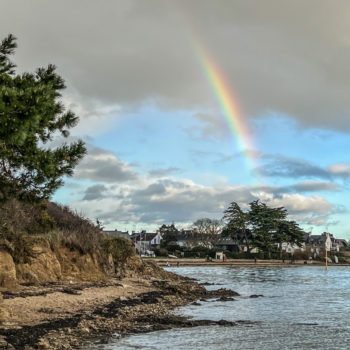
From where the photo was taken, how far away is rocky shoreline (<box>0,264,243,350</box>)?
14500mm

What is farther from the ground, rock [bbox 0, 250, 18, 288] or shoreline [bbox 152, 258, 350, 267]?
rock [bbox 0, 250, 18, 288]

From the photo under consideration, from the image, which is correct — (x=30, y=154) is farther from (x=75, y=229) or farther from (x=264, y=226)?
(x=264, y=226)

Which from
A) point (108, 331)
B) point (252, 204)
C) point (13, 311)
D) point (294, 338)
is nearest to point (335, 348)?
point (294, 338)

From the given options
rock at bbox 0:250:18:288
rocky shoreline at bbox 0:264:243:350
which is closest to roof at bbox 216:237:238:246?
rocky shoreline at bbox 0:264:243:350

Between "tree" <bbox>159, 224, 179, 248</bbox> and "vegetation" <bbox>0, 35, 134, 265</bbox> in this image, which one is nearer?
"vegetation" <bbox>0, 35, 134, 265</bbox>

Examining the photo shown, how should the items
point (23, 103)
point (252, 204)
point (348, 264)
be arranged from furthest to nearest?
1. point (348, 264)
2. point (252, 204)
3. point (23, 103)

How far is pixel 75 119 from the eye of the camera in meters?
18.1

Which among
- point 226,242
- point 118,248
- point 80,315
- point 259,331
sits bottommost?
point 259,331

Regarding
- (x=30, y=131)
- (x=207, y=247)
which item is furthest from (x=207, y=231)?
(x=30, y=131)

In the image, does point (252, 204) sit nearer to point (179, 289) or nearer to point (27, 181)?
point (179, 289)

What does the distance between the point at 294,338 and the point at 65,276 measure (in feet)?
51.3

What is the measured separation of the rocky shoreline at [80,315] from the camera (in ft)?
47.6

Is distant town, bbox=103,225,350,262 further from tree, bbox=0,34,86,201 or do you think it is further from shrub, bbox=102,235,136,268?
tree, bbox=0,34,86,201

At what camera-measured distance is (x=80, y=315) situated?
18719mm
